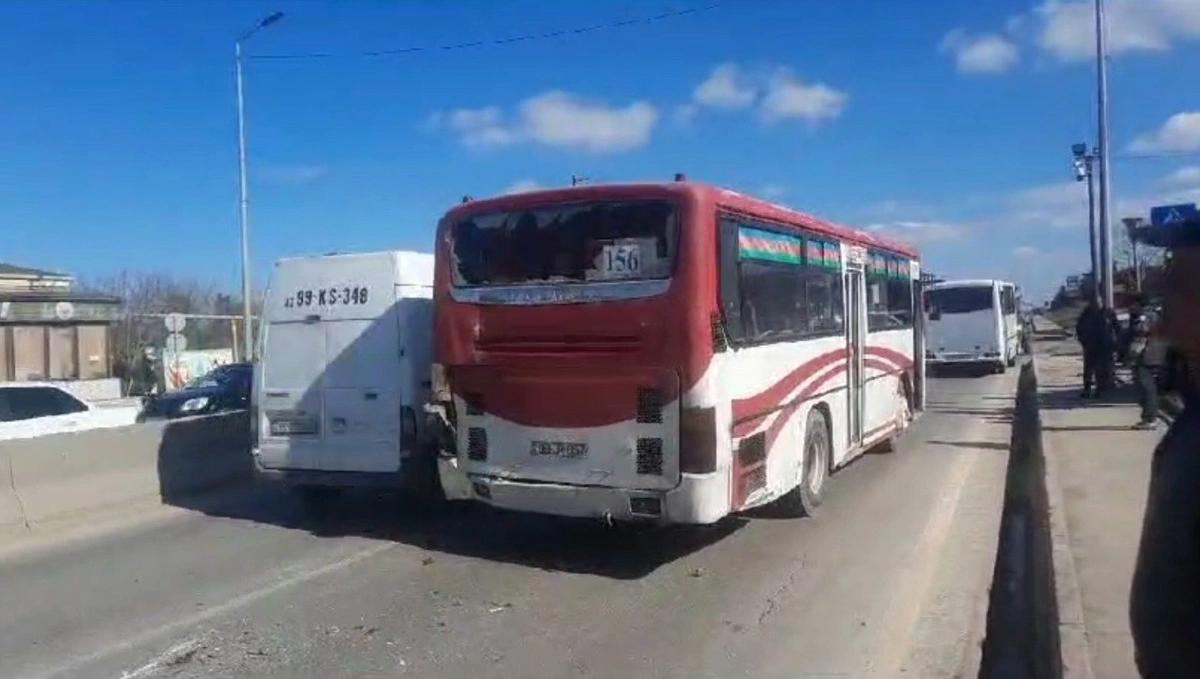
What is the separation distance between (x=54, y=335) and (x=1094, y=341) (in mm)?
37354

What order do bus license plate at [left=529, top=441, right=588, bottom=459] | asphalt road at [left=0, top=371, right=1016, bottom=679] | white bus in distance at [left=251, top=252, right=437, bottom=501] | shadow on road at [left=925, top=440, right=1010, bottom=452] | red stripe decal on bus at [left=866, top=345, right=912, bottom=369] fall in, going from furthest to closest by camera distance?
shadow on road at [left=925, top=440, right=1010, bottom=452] → red stripe decal on bus at [left=866, top=345, right=912, bottom=369] → white bus in distance at [left=251, top=252, right=437, bottom=501] → bus license plate at [left=529, top=441, right=588, bottom=459] → asphalt road at [left=0, top=371, right=1016, bottom=679]

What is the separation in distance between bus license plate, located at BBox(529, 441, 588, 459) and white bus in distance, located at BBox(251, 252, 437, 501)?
79.1 inches

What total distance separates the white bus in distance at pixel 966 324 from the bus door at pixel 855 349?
66.6 feet

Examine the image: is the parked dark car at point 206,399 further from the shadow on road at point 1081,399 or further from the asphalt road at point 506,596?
the shadow on road at point 1081,399

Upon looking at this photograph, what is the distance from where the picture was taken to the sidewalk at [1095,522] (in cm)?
559

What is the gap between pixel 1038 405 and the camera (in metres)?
20.8

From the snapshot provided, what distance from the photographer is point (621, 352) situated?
27.1ft

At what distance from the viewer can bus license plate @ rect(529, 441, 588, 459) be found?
8392 millimetres

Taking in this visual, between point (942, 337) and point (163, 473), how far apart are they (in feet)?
86.2

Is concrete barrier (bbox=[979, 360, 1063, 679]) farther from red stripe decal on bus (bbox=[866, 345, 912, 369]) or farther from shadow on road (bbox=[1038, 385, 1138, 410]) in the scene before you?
shadow on road (bbox=[1038, 385, 1138, 410])

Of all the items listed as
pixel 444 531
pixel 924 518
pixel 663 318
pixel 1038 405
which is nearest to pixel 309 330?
pixel 444 531

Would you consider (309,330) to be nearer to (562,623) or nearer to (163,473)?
(163,473)

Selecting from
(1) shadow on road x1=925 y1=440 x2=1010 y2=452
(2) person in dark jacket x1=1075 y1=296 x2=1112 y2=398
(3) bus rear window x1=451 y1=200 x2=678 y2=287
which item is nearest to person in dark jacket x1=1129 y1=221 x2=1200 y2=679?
(3) bus rear window x1=451 y1=200 x2=678 y2=287

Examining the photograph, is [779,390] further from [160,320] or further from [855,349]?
[160,320]
